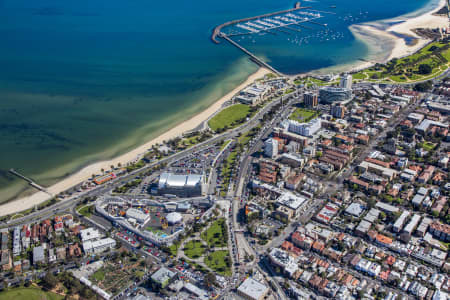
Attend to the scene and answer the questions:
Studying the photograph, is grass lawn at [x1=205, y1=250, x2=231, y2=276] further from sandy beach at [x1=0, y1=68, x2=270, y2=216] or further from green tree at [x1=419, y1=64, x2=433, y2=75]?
green tree at [x1=419, y1=64, x2=433, y2=75]

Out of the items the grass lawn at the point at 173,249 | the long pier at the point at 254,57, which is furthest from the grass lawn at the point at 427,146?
the grass lawn at the point at 173,249

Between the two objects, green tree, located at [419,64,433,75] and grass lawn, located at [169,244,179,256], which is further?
green tree, located at [419,64,433,75]

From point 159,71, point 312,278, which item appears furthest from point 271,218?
point 159,71

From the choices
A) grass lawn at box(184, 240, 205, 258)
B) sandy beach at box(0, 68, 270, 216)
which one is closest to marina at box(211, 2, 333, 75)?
sandy beach at box(0, 68, 270, 216)

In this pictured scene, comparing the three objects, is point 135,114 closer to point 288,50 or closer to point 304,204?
point 304,204

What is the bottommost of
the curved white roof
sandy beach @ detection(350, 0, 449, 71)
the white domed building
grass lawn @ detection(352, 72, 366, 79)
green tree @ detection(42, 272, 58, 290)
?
green tree @ detection(42, 272, 58, 290)

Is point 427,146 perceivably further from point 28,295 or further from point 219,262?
point 28,295

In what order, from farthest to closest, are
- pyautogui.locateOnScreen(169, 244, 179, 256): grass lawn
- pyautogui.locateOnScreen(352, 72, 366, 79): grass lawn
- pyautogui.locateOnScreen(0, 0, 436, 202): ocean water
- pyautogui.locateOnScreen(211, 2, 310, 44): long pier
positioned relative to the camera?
pyautogui.locateOnScreen(211, 2, 310, 44): long pier, pyautogui.locateOnScreen(352, 72, 366, 79): grass lawn, pyautogui.locateOnScreen(0, 0, 436, 202): ocean water, pyautogui.locateOnScreen(169, 244, 179, 256): grass lawn
